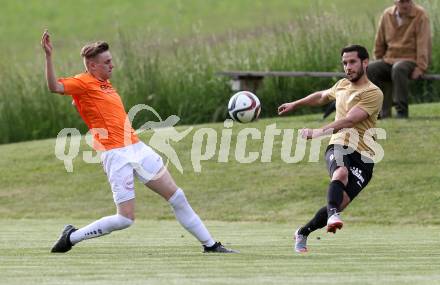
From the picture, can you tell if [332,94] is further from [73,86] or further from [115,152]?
[73,86]

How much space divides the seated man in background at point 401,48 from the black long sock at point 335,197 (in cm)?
852

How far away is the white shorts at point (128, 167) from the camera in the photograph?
481 inches

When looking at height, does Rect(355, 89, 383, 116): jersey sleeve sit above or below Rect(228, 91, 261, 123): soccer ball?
above

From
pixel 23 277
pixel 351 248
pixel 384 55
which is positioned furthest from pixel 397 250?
pixel 384 55

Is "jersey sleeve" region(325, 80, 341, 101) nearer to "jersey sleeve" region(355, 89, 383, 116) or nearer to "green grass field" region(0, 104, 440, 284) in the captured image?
"jersey sleeve" region(355, 89, 383, 116)

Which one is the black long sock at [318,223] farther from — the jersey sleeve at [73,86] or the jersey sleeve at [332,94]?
the jersey sleeve at [73,86]

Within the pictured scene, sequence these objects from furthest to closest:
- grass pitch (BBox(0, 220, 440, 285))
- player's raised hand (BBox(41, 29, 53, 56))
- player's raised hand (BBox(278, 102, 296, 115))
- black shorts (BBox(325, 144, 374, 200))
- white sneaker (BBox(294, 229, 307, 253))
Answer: player's raised hand (BBox(278, 102, 296, 115)), white sneaker (BBox(294, 229, 307, 253)), black shorts (BBox(325, 144, 374, 200)), player's raised hand (BBox(41, 29, 53, 56)), grass pitch (BBox(0, 220, 440, 285))

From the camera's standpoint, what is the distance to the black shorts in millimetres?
12672

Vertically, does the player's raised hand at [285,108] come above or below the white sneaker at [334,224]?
above

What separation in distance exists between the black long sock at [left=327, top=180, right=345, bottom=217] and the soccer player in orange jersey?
108 cm

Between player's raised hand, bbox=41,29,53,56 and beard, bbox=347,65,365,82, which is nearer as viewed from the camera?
player's raised hand, bbox=41,29,53,56

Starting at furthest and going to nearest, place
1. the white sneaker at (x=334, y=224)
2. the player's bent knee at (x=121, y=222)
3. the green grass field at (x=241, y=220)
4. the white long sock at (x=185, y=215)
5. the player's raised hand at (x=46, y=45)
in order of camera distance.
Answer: the white long sock at (x=185, y=215) → the player's bent knee at (x=121, y=222) → the white sneaker at (x=334, y=224) → the player's raised hand at (x=46, y=45) → the green grass field at (x=241, y=220)

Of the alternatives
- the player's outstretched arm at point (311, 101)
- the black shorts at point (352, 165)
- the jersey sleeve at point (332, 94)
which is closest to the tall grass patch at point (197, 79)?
the player's outstretched arm at point (311, 101)

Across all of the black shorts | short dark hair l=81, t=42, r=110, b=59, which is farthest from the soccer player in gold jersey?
short dark hair l=81, t=42, r=110, b=59
